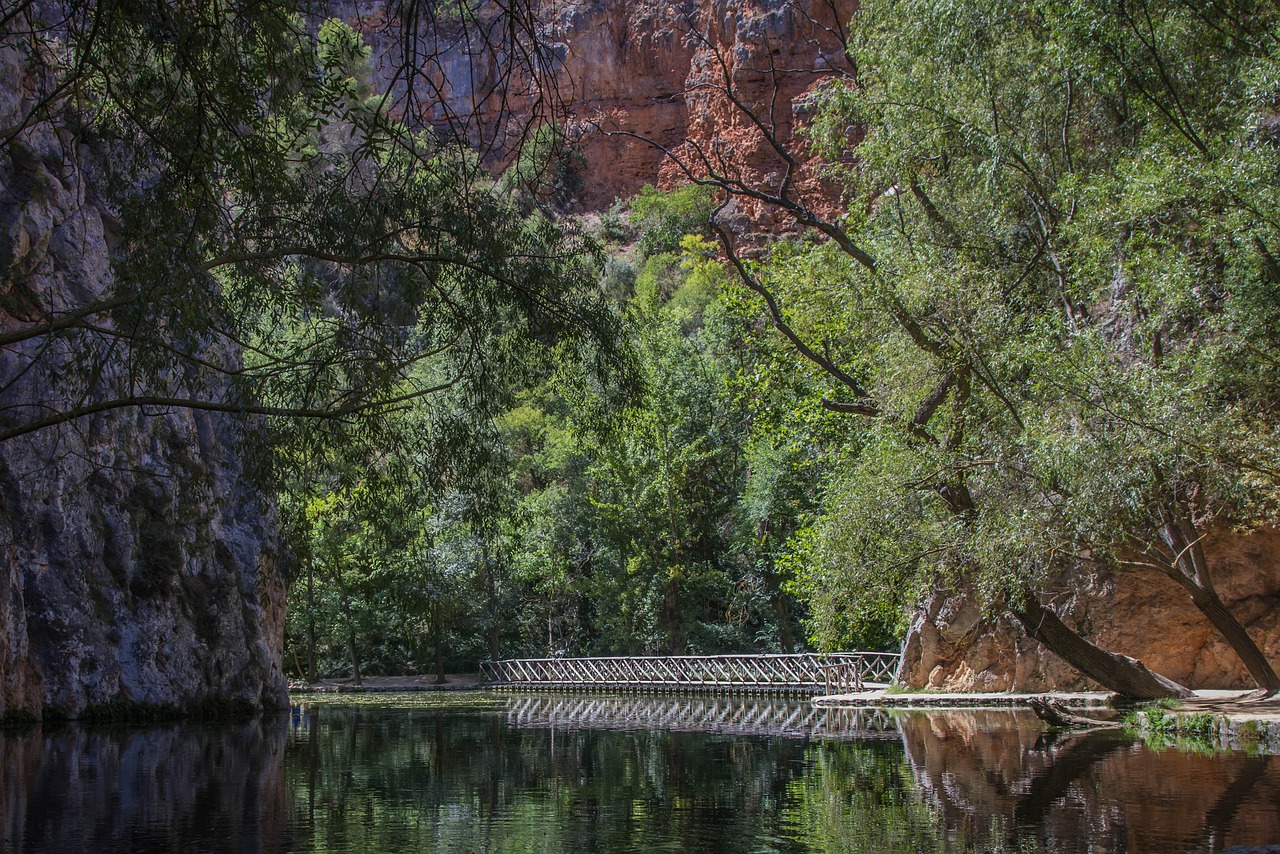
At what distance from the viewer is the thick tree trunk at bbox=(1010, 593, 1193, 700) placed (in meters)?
15.9

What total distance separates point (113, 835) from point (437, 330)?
5069 millimetres

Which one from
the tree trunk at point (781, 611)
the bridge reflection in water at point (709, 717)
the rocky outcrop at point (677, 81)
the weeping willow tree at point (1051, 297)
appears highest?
the rocky outcrop at point (677, 81)

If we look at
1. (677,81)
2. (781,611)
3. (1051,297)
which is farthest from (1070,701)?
(677,81)

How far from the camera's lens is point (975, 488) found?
53.4ft

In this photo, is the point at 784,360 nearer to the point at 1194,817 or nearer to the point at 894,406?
the point at 894,406

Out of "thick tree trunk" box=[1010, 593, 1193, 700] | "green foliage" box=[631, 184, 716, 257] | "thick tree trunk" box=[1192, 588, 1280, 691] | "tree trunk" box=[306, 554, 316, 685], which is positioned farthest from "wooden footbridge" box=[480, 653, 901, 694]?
"green foliage" box=[631, 184, 716, 257]

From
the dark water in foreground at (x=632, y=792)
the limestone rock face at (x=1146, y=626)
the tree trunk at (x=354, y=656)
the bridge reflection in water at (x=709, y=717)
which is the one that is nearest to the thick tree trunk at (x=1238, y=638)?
the limestone rock face at (x=1146, y=626)

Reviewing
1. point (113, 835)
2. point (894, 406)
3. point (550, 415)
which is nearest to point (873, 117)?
point (894, 406)

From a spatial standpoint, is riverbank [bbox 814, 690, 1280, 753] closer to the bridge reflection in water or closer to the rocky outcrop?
the bridge reflection in water

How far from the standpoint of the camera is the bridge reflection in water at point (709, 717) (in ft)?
55.0

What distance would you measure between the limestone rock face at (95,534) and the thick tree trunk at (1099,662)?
11.2 meters

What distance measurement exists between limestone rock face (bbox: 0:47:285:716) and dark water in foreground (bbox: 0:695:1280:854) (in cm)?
180

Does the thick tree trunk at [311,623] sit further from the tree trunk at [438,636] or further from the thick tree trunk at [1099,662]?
the thick tree trunk at [1099,662]

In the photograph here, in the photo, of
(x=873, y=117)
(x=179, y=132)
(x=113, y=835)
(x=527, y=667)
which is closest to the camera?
(x=113, y=835)
